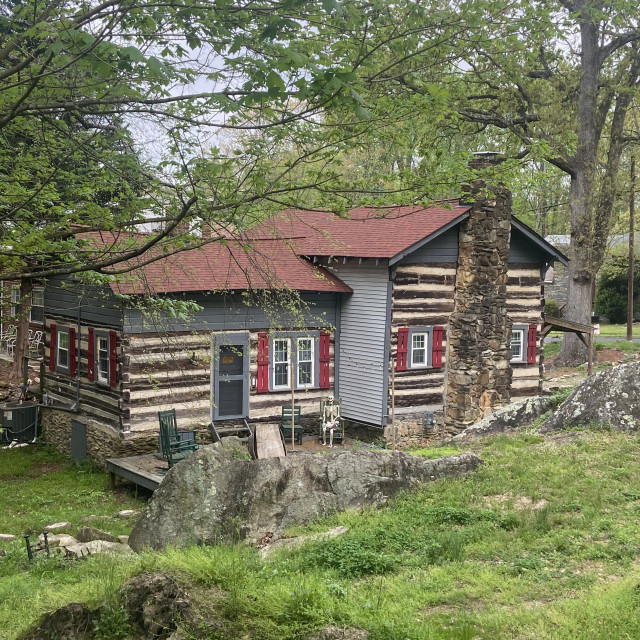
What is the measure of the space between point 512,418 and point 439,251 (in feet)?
21.8

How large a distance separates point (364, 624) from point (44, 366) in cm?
1951

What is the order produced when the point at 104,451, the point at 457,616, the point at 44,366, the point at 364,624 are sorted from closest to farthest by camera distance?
the point at 364,624
the point at 457,616
the point at 104,451
the point at 44,366

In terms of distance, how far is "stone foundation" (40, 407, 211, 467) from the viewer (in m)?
18.6

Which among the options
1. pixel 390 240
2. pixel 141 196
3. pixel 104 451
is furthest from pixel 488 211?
pixel 141 196

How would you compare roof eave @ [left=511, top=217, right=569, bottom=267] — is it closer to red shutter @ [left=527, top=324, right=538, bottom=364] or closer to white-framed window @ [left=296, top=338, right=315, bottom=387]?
red shutter @ [left=527, top=324, right=538, bottom=364]

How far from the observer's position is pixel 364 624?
5938 millimetres

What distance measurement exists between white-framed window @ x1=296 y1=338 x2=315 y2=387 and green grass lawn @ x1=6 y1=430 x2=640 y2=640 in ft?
30.7

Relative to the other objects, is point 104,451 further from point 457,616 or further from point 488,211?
point 457,616

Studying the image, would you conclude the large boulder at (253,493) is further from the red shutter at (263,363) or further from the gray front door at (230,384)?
the red shutter at (263,363)

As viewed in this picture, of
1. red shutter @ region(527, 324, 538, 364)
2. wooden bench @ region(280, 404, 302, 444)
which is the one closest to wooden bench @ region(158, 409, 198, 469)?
wooden bench @ region(280, 404, 302, 444)

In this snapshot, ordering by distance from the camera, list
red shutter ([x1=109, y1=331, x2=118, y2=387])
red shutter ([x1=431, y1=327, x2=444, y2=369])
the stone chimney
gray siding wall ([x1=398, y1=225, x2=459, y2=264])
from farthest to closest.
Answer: red shutter ([x1=431, y1=327, x2=444, y2=369]) → the stone chimney → gray siding wall ([x1=398, y1=225, x2=459, y2=264]) → red shutter ([x1=109, y1=331, x2=118, y2=387])

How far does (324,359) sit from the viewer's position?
21281 millimetres

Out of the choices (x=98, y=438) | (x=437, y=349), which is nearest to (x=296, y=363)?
(x=437, y=349)

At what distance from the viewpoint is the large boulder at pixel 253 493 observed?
10.3 meters
